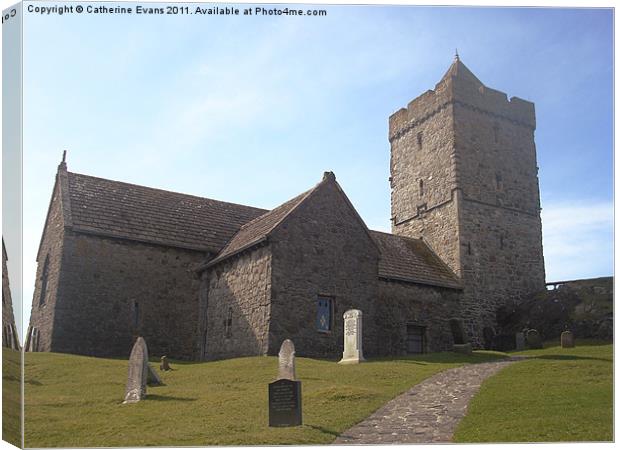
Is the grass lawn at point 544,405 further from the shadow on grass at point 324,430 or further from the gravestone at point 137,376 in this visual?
the gravestone at point 137,376

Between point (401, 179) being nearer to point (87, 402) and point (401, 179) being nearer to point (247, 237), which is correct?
point (247, 237)

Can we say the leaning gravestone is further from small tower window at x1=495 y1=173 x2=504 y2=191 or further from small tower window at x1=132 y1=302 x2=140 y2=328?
small tower window at x1=495 y1=173 x2=504 y2=191

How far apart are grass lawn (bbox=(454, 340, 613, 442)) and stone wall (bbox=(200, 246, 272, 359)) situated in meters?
8.85

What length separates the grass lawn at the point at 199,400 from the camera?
14922mm

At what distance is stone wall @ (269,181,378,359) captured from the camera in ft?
85.5

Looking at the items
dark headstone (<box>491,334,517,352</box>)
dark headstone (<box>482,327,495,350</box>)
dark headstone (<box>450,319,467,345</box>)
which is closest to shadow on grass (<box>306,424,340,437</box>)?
dark headstone (<box>450,319,467,345</box>)

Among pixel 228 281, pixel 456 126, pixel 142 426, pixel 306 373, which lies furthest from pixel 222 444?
pixel 456 126

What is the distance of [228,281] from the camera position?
93.4ft

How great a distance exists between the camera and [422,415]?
16.2 meters

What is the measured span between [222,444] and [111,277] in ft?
49.8

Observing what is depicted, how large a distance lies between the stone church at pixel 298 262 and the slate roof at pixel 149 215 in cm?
7

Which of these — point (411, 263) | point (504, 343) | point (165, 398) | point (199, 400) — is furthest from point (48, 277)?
point (504, 343)

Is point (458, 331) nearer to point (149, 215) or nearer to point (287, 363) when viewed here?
point (149, 215)

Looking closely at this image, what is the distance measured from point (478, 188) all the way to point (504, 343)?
8005 millimetres
